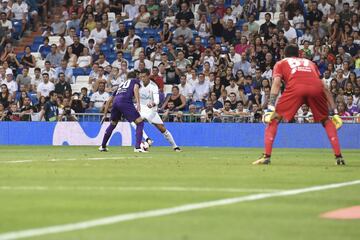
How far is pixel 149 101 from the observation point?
2662cm

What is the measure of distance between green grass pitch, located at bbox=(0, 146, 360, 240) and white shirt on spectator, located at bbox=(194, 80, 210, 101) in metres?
15.5

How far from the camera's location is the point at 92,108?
1319 inches

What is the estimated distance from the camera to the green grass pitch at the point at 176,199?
25.8 feet

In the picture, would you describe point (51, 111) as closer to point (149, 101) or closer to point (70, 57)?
point (70, 57)

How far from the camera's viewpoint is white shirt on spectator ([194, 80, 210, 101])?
32.7 metres

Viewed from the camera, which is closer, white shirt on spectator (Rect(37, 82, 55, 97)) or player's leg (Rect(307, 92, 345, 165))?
player's leg (Rect(307, 92, 345, 165))

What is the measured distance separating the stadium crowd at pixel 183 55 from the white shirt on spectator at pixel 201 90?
0.03 m

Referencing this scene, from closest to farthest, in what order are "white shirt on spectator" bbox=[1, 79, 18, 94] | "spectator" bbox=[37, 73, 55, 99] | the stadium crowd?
1. the stadium crowd
2. "spectator" bbox=[37, 73, 55, 99]
3. "white shirt on spectator" bbox=[1, 79, 18, 94]

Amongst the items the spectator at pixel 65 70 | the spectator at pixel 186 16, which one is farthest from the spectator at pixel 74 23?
the spectator at pixel 186 16

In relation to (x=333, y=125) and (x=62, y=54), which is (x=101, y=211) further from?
(x=62, y=54)

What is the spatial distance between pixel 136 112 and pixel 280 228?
17137mm

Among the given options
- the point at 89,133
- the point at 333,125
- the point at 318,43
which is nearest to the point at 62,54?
the point at 89,133

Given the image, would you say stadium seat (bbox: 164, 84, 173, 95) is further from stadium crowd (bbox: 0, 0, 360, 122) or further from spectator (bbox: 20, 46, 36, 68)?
spectator (bbox: 20, 46, 36, 68)

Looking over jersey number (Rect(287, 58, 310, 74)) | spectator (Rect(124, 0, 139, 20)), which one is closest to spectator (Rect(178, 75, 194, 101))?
spectator (Rect(124, 0, 139, 20))
